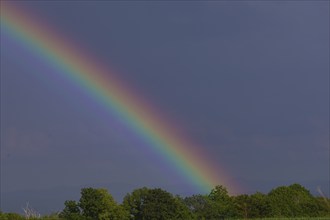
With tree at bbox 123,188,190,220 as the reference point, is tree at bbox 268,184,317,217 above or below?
above

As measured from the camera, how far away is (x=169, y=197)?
40.4 meters

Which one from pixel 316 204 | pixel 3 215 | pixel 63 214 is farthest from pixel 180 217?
pixel 316 204

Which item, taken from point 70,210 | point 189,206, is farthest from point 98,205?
point 189,206

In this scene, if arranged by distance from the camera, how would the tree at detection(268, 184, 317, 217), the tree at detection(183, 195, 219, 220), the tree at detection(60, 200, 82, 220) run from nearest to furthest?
the tree at detection(60, 200, 82, 220), the tree at detection(183, 195, 219, 220), the tree at detection(268, 184, 317, 217)

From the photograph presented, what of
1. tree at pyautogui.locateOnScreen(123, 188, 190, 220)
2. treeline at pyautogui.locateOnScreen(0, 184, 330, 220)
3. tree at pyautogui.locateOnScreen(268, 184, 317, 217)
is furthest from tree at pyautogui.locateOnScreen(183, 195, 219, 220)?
tree at pyautogui.locateOnScreen(268, 184, 317, 217)

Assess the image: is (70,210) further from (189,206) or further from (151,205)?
(189,206)

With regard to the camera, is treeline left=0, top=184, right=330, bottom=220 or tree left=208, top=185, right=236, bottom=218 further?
tree left=208, top=185, right=236, bottom=218

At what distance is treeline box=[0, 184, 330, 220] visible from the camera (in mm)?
36750

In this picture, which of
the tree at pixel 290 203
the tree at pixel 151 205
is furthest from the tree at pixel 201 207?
the tree at pixel 290 203

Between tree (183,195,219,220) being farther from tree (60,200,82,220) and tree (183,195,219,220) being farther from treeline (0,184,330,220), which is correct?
tree (60,200,82,220)

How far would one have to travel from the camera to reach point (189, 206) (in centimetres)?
4288

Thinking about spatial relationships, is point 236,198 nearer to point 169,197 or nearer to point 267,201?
point 267,201

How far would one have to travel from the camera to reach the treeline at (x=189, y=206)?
36.8 m

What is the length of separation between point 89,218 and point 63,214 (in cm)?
173
